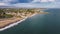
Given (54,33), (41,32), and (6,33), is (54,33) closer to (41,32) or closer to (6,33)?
(41,32)

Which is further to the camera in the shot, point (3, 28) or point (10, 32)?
point (3, 28)

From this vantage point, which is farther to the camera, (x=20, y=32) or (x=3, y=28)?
(x=3, y=28)

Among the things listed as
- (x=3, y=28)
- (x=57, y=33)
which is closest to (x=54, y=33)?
(x=57, y=33)

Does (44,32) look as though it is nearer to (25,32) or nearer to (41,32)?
(41,32)

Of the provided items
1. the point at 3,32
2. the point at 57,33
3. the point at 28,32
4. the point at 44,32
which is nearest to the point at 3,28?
the point at 3,32

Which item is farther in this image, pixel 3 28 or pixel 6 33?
pixel 3 28

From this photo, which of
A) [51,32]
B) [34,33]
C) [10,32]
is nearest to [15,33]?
[10,32]

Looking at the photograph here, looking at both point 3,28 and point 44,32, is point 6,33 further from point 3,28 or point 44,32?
point 44,32
